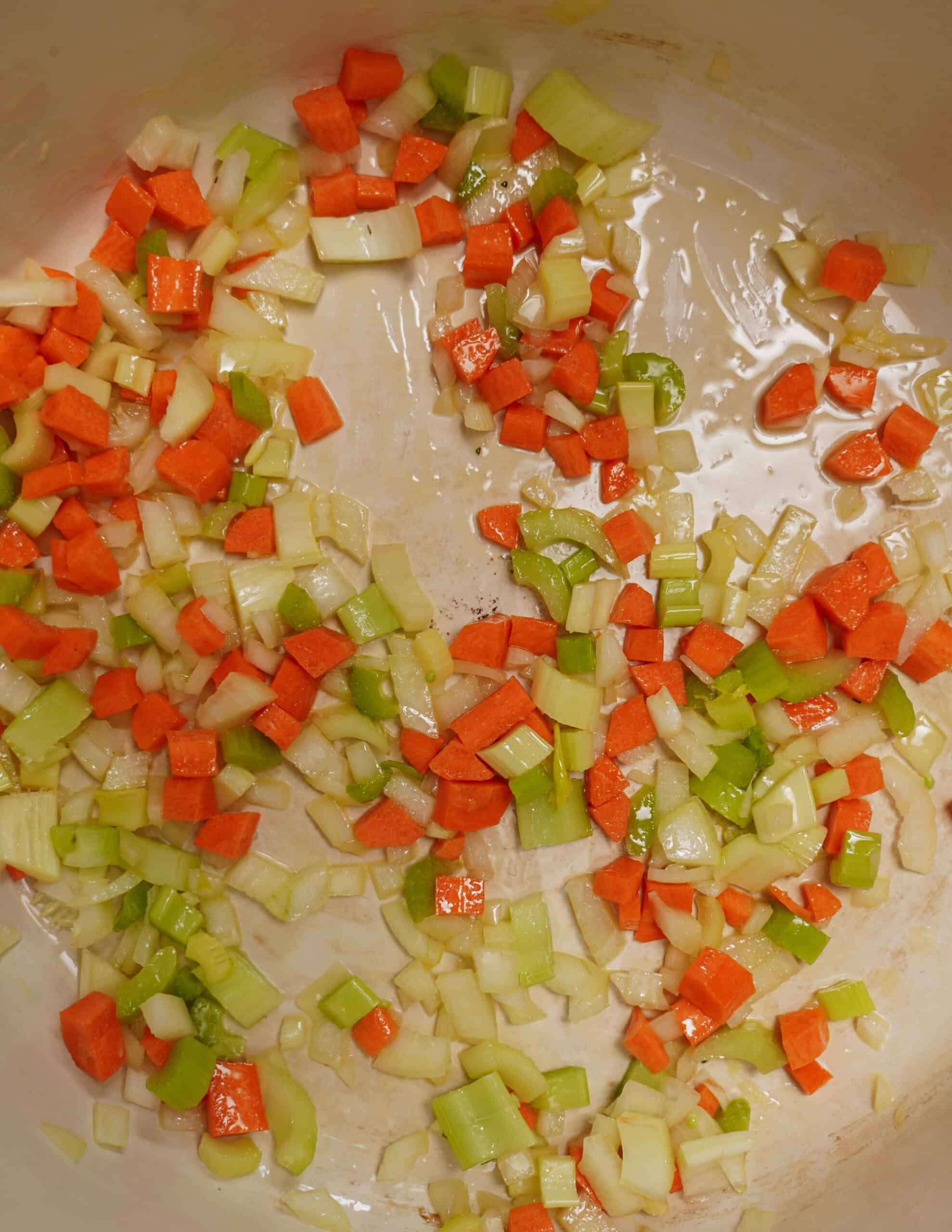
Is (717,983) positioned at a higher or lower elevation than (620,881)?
lower

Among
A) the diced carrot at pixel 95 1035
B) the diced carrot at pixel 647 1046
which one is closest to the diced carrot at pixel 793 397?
the diced carrot at pixel 647 1046

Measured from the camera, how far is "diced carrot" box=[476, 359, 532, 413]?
1.67 metres

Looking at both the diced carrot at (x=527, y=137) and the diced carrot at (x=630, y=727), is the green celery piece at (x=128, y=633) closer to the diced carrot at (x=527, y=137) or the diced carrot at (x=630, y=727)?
the diced carrot at (x=630, y=727)

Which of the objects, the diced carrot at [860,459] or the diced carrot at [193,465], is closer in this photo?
the diced carrot at [193,465]

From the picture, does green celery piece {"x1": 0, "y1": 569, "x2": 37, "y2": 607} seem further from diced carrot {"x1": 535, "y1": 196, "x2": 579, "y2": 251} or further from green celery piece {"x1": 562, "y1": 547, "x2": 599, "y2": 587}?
diced carrot {"x1": 535, "y1": 196, "x2": 579, "y2": 251}

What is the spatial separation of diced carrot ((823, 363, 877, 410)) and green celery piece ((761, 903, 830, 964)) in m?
1.08

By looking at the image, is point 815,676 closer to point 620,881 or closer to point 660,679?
point 660,679

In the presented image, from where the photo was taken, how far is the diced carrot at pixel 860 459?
176 centimetres

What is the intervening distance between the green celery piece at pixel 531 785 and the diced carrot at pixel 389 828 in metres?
0.21

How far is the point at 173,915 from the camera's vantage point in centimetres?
167

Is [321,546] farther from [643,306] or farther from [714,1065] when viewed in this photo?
[714,1065]

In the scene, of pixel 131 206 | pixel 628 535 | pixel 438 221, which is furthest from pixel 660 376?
pixel 131 206

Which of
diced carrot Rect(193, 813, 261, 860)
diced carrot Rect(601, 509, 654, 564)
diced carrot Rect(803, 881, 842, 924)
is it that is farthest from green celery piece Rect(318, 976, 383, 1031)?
diced carrot Rect(601, 509, 654, 564)

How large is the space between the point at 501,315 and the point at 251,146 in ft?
1.96
